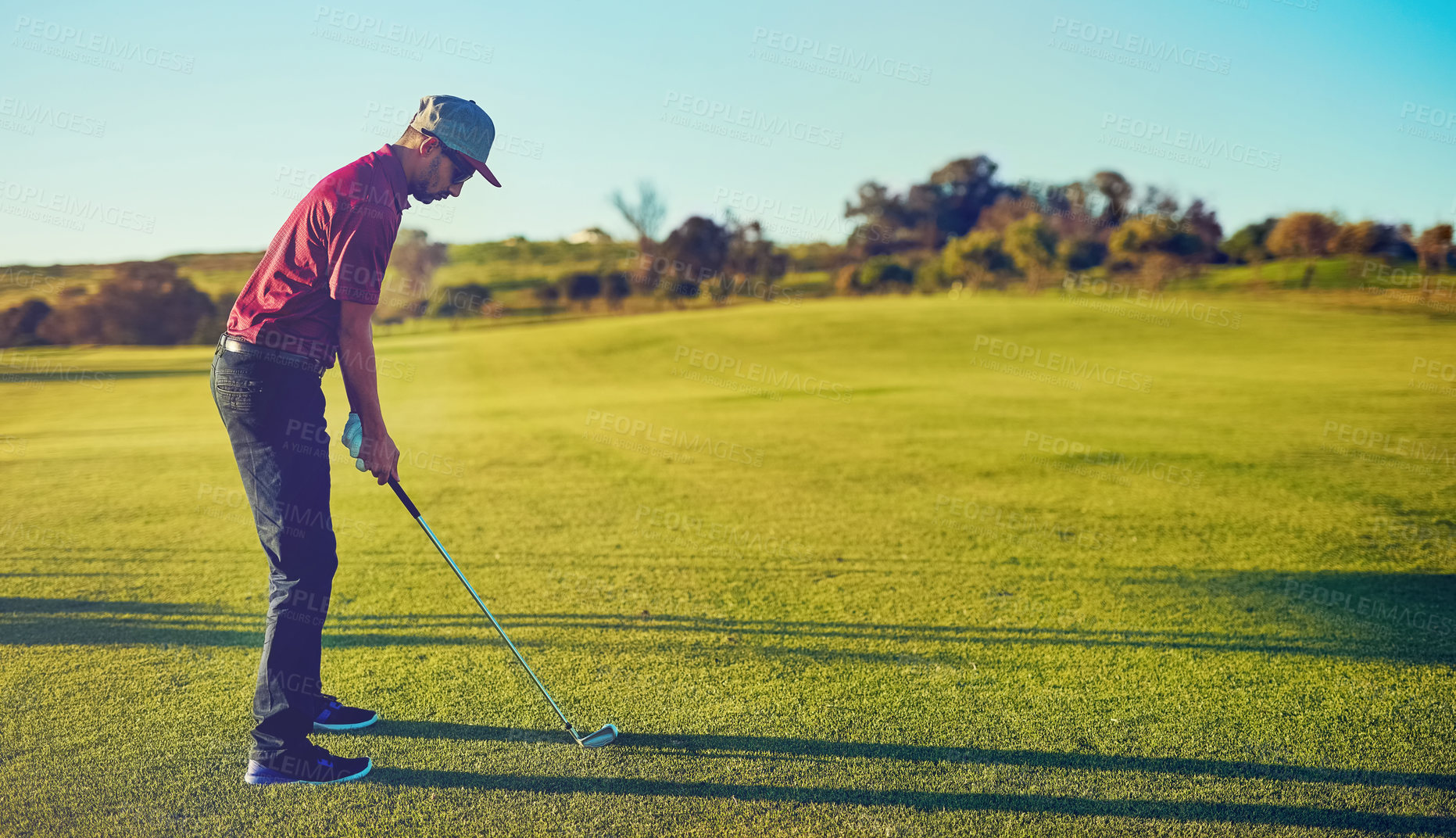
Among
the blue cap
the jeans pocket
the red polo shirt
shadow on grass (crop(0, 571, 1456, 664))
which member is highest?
→ the blue cap

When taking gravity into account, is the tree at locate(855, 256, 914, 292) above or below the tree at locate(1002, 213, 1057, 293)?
below

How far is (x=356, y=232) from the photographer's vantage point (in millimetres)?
3117

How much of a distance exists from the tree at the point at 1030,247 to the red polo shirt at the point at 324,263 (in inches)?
2257

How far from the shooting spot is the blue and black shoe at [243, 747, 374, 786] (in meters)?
3.23

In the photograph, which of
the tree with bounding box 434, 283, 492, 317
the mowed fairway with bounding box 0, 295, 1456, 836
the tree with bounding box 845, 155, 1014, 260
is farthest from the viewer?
the tree with bounding box 845, 155, 1014, 260

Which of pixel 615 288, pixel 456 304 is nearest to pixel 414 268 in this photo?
pixel 456 304

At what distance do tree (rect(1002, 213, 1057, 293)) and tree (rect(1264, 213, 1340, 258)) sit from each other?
14.4m

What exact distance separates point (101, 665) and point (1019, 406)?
14880 mm

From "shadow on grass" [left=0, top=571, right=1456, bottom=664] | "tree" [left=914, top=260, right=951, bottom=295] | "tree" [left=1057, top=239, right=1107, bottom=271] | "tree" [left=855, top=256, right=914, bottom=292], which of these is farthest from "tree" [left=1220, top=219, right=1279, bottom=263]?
"shadow on grass" [left=0, top=571, right=1456, bottom=664]

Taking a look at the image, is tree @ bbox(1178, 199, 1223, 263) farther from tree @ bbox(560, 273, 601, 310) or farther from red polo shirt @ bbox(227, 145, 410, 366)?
red polo shirt @ bbox(227, 145, 410, 366)

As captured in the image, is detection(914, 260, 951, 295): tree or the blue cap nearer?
the blue cap

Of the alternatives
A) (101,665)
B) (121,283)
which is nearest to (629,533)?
(101,665)

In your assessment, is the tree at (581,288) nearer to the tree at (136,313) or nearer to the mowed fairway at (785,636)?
the tree at (136,313)

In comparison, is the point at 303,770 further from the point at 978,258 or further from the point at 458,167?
the point at 978,258
